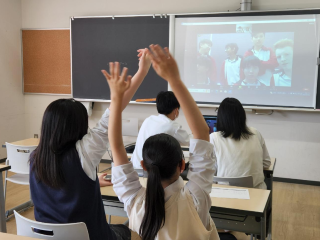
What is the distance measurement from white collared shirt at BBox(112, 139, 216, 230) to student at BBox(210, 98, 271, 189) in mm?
1275

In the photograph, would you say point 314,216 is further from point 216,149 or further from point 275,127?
point 216,149

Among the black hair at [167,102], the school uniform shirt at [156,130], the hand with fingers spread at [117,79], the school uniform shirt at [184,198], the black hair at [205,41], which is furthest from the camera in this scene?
the black hair at [205,41]

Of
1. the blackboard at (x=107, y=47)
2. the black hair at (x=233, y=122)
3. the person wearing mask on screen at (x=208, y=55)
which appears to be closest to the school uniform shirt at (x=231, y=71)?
the person wearing mask on screen at (x=208, y=55)

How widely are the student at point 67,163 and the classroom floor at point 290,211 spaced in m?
0.81

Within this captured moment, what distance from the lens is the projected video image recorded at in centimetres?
430

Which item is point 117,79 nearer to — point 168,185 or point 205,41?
point 168,185

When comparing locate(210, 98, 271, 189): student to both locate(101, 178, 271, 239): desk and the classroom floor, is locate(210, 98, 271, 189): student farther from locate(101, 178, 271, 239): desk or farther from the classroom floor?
the classroom floor

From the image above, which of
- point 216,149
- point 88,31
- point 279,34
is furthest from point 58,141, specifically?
point 88,31

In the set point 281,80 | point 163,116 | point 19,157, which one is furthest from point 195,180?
point 281,80

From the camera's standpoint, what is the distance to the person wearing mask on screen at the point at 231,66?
451 centimetres

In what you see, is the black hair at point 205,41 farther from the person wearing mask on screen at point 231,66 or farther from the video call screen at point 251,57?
the person wearing mask on screen at point 231,66

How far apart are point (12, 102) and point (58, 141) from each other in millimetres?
4573

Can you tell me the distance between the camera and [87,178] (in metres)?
1.54

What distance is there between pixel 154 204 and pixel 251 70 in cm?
364
